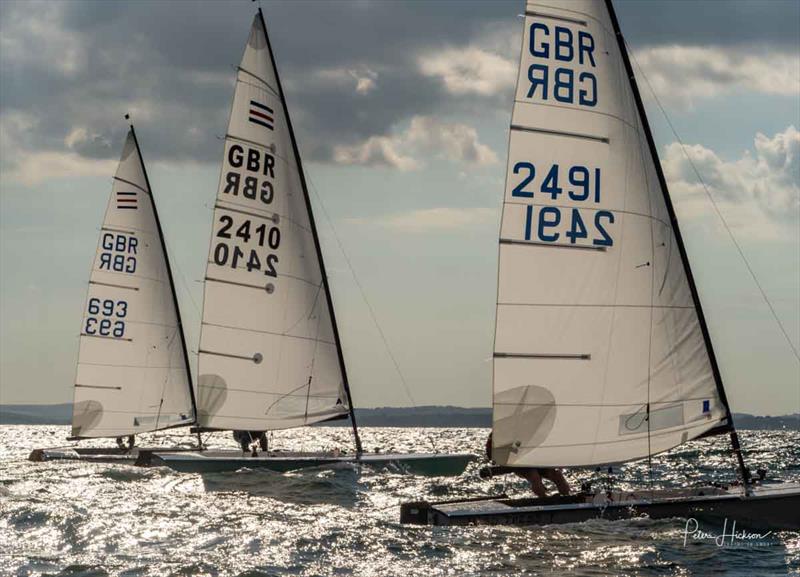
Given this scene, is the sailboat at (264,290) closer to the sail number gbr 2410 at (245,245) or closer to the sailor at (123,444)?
the sail number gbr 2410 at (245,245)

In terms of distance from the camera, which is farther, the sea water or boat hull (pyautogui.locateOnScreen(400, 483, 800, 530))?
boat hull (pyautogui.locateOnScreen(400, 483, 800, 530))

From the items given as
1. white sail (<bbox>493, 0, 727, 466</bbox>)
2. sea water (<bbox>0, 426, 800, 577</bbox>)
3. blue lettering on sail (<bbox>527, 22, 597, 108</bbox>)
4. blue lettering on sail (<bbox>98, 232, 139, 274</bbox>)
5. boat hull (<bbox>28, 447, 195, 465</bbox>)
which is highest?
blue lettering on sail (<bbox>527, 22, 597, 108</bbox>)

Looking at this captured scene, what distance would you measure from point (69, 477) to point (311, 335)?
8.01 m

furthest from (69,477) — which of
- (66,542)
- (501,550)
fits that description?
(501,550)

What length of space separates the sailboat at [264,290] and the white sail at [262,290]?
0.10 feet

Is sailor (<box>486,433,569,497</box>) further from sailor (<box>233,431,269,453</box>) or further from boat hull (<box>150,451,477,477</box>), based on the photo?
sailor (<box>233,431,269,453</box>)

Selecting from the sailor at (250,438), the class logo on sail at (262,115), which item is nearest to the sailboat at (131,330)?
the sailor at (250,438)

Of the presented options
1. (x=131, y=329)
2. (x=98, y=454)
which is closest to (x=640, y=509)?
(x=98, y=454)

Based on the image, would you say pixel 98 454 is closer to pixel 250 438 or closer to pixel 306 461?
pixel 250 438

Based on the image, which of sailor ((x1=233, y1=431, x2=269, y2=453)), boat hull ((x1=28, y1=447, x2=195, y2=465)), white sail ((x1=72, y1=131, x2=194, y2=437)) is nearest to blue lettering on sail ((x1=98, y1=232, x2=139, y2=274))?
white sail ((x1=72, y1=131, x2=194, y2=437))

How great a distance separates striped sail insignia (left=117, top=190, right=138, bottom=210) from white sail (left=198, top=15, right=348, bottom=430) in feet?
29.8

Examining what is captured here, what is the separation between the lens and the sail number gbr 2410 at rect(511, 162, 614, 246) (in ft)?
73.0

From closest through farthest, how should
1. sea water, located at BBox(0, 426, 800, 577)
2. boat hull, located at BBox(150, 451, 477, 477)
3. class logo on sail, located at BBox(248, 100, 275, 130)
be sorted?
sea water, located at BBox(0, 426, 800, 577)
boat hull, located at BBox(150, 451, 477, 477)
class logo on sail, located at BBox(248, 100, 275, 130)

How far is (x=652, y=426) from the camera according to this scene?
22.3 meters
